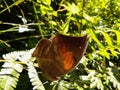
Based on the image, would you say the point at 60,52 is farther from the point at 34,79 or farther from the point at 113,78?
the point at 113,78

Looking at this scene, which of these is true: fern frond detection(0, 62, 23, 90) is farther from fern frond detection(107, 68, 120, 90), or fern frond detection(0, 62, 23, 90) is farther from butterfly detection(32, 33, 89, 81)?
fern frond detection(107, 68, 120, 90)

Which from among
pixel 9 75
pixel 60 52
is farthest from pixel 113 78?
pixel 9 75

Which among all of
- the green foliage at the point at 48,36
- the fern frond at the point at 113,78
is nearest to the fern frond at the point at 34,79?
the green foliage at the point at 48,36

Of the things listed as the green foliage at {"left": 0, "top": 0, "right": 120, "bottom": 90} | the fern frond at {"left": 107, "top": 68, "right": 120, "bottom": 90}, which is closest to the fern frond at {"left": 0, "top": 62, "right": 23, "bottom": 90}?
the green foliage at {"left": 0, "top": 0, "right": 120, "bottom": 90}

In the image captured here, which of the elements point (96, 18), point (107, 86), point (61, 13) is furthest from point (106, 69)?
point (61, 13)

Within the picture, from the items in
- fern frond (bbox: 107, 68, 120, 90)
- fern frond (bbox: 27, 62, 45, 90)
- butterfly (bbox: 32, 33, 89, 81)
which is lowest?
fern frond (bbox: 107, 68, 120, 90)
